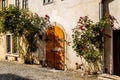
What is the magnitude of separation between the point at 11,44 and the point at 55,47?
6392mm

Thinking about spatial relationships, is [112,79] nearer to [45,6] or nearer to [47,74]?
[47,74]

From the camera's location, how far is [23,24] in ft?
64.3

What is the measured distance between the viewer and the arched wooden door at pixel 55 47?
17219 millimetres

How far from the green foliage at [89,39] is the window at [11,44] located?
27.1 ft

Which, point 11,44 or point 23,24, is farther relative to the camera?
point 11,44

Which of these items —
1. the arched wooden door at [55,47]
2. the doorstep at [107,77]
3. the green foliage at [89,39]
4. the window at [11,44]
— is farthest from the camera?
the window at [11,44]

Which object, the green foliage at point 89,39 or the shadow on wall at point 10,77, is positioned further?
the green foliage at point 89,39

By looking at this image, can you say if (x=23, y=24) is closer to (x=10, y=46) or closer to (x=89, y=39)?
(x=10, y=46)

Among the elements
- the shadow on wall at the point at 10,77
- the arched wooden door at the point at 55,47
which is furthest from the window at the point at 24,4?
the shadow on wall at the point at 10,77

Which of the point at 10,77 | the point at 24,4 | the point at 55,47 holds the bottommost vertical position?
the point at 10,77

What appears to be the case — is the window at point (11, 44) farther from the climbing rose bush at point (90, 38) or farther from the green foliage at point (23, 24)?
the climbing rose bush at point (90, 38)

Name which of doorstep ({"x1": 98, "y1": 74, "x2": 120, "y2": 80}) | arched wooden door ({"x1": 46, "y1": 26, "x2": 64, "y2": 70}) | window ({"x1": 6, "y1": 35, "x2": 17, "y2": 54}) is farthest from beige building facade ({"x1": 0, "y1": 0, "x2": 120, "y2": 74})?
window ({"x1": 6, "y1": 35, "x2": 17, "y2": 54})

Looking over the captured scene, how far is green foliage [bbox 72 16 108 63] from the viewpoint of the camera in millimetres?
14109

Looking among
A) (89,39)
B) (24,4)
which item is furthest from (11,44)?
(89,39)
